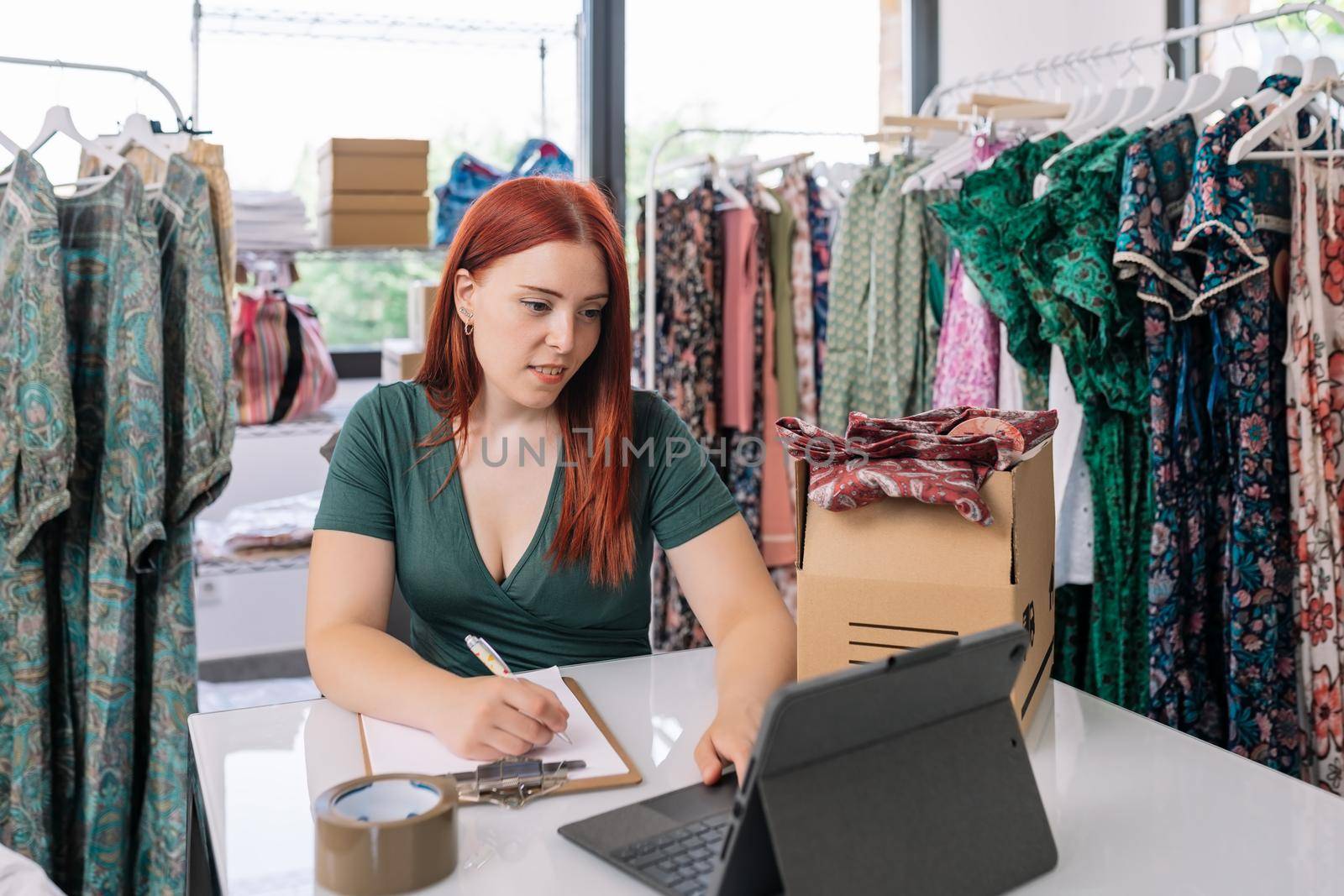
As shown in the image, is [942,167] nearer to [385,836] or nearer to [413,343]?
[413,343]

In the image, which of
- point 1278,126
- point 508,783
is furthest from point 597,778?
point 1278,126

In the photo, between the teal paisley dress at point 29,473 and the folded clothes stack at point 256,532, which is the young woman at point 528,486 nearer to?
the teal paisley dress at point 29,473

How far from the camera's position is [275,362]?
110 inches

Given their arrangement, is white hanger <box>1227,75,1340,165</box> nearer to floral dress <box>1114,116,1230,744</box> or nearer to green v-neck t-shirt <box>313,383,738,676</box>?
floral dress <box>1114,116,1230,744</box>

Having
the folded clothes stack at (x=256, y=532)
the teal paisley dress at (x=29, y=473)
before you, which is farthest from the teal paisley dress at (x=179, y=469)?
the folded clothes stack at (x=256, y=532)

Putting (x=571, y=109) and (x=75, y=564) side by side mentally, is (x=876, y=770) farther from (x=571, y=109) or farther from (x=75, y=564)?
(x=571, y=109)

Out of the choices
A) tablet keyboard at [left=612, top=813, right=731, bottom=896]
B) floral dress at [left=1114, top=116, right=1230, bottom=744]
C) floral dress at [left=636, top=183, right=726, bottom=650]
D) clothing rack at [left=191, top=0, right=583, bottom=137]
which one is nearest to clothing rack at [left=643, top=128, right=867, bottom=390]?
floral dress at [left=636, top=183, right=726, bottom=650]

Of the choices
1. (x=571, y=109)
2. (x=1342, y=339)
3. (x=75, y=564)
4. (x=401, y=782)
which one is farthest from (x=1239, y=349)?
(x=571, y=109)

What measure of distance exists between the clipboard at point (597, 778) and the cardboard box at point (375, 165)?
6.19ft

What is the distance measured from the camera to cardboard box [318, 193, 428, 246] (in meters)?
2.80

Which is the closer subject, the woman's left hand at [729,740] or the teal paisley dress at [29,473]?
the woman's left hand at [729,740]

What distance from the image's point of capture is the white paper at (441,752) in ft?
3.46

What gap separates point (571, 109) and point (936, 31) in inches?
46.7

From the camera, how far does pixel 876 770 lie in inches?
31.7
